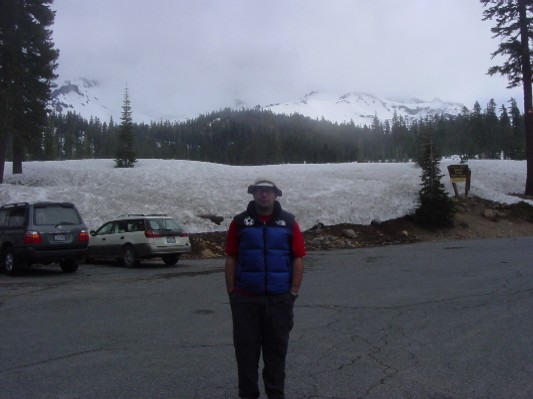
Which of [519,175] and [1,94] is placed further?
[519,175]

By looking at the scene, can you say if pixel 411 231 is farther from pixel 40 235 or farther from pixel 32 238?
pixel 32 238

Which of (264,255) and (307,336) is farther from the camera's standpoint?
(307,336)

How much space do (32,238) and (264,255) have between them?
1178 cm

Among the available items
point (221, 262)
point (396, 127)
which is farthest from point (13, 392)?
point (396, 127)

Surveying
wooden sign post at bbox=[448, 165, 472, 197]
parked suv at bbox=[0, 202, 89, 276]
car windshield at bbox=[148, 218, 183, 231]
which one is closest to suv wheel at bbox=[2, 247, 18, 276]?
parked suv at bbox=[0, 202, 89, 276]

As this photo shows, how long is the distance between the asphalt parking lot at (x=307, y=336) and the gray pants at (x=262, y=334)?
630mm

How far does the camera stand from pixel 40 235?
47.7ft

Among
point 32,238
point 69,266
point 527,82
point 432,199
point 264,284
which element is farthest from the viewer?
point 527,82

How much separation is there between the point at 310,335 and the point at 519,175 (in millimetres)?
31149

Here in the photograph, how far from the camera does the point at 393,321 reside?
8.26 m

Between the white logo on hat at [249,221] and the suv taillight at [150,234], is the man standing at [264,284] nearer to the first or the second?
the white logo on hat at [249,221]

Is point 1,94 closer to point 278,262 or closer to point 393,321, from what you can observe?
point 393,321

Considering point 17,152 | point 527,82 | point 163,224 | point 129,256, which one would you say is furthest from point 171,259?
point 527,82

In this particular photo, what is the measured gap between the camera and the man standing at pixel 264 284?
4508mm
